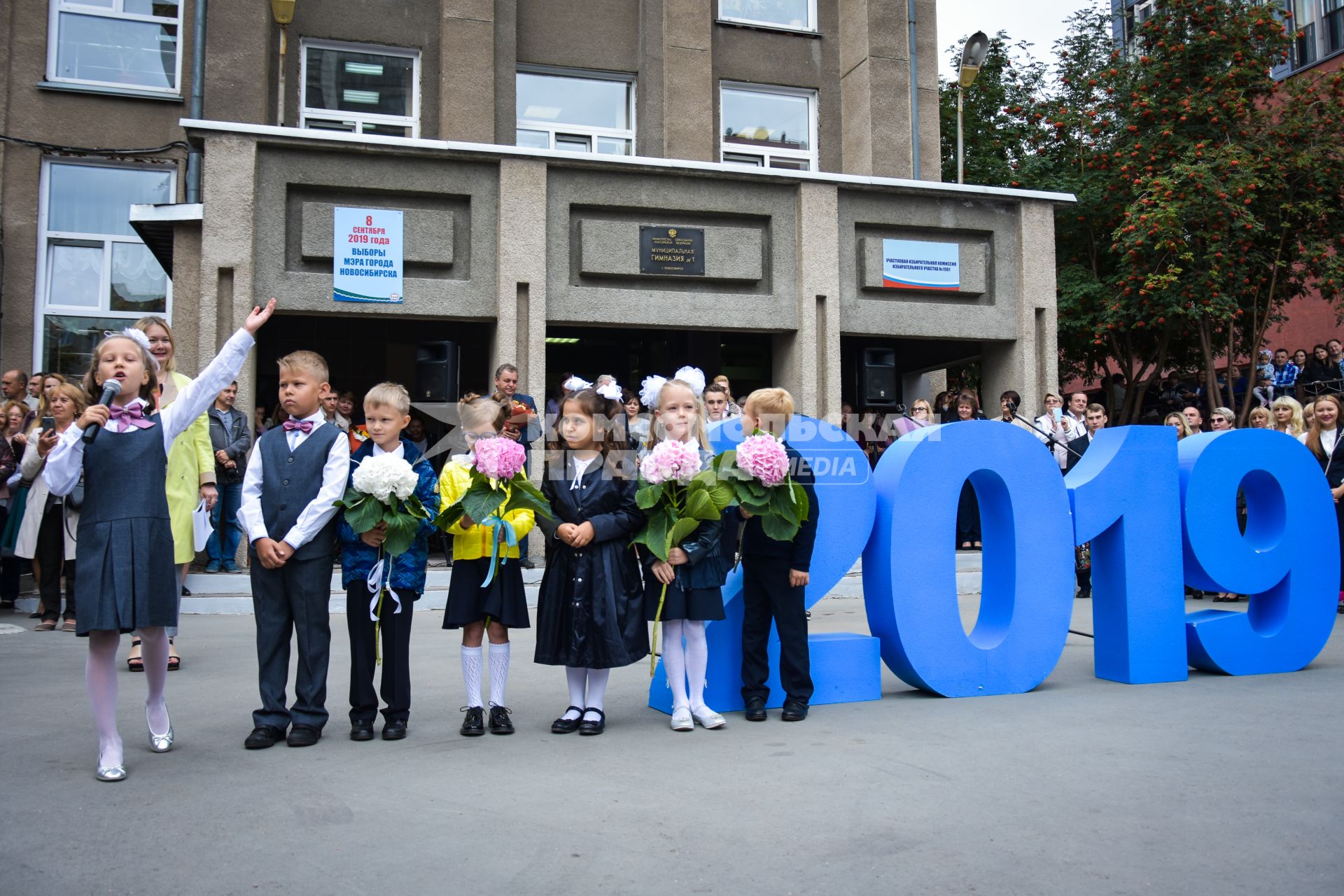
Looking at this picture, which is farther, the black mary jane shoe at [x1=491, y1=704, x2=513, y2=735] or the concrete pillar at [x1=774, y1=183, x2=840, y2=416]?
the concrete pillar at [x1=774, y1=183, x2=840, y2=416]

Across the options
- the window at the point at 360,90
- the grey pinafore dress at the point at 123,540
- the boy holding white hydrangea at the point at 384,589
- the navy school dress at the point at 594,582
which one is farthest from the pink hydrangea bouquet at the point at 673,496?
the window at the point at 360,90

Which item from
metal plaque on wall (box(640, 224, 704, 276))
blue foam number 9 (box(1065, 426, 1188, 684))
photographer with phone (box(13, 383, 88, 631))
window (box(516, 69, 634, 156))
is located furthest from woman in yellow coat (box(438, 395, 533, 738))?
window (box(516, 69, 634, 156))

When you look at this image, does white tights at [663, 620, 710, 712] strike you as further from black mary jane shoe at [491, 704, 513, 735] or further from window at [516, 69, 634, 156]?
window at [516, 69, 634, 156]

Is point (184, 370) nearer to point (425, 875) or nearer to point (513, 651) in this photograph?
point (513, 651)

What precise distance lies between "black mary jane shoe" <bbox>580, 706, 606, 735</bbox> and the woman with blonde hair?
8711mm

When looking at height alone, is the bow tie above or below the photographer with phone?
above

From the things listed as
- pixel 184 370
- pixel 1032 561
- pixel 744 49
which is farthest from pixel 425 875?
pixel 744 49

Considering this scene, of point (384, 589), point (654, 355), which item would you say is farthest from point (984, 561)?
point (654, 355)

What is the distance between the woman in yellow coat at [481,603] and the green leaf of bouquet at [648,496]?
0.63 metres

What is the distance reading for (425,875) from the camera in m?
3.37

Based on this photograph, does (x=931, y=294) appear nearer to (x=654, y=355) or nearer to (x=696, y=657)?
(x=654, y=355)

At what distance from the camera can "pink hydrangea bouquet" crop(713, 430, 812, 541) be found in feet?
17.9

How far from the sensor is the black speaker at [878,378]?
42.9ft

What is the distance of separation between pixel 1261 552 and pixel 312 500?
589 cm
